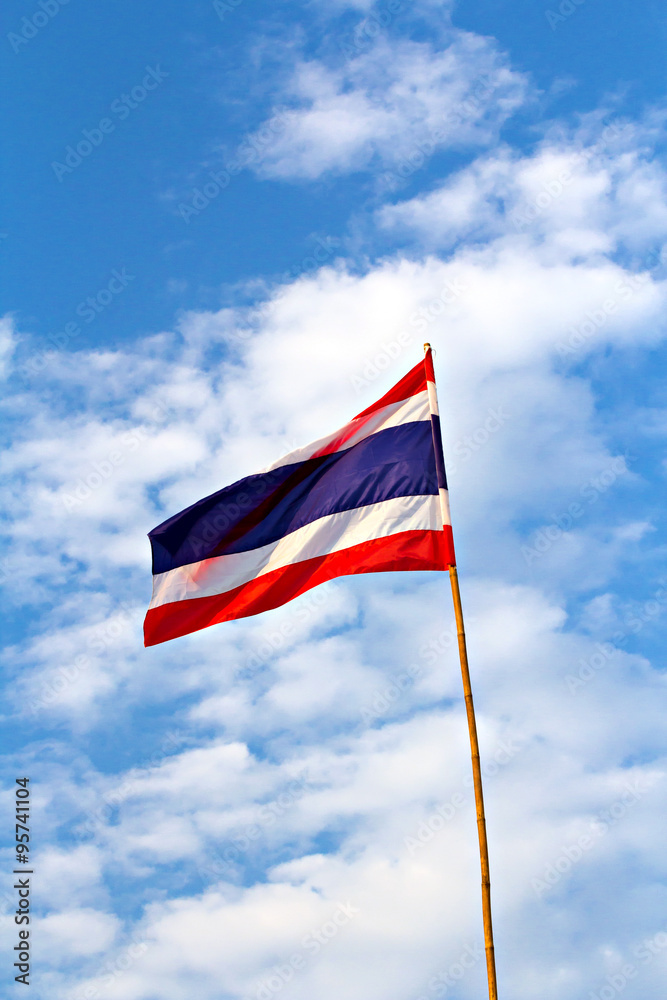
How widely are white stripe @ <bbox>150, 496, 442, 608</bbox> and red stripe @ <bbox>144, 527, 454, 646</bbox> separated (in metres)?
0.14

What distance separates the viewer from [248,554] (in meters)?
23.7

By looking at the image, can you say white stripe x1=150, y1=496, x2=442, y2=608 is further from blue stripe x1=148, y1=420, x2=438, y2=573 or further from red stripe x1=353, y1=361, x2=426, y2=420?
red stripe x1=353, y1=361, x2=426, y2=420

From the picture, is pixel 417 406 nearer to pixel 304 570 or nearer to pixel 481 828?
pixel 304 570

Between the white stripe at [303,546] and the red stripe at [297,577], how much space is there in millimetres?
143

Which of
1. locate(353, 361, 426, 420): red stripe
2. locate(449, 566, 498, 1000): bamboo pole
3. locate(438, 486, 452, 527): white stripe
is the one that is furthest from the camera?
locate(353, 361, 426, 420): red stripe

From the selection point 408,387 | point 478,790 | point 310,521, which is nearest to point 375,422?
point 408,387

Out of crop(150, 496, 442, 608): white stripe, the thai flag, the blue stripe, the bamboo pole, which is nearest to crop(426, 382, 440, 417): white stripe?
the thai flag

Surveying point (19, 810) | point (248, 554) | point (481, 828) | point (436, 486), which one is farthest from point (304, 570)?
point (19, 810)

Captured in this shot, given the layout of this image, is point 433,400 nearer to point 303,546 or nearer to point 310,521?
point 310,521

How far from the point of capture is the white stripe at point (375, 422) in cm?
2314

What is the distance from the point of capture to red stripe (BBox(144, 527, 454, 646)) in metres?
21.3

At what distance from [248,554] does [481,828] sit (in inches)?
333

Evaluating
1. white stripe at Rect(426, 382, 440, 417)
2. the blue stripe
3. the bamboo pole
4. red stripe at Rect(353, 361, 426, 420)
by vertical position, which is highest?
red stripe at Rect(353, 361, 426, 420)

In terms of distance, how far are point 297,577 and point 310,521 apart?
1.26 meters
